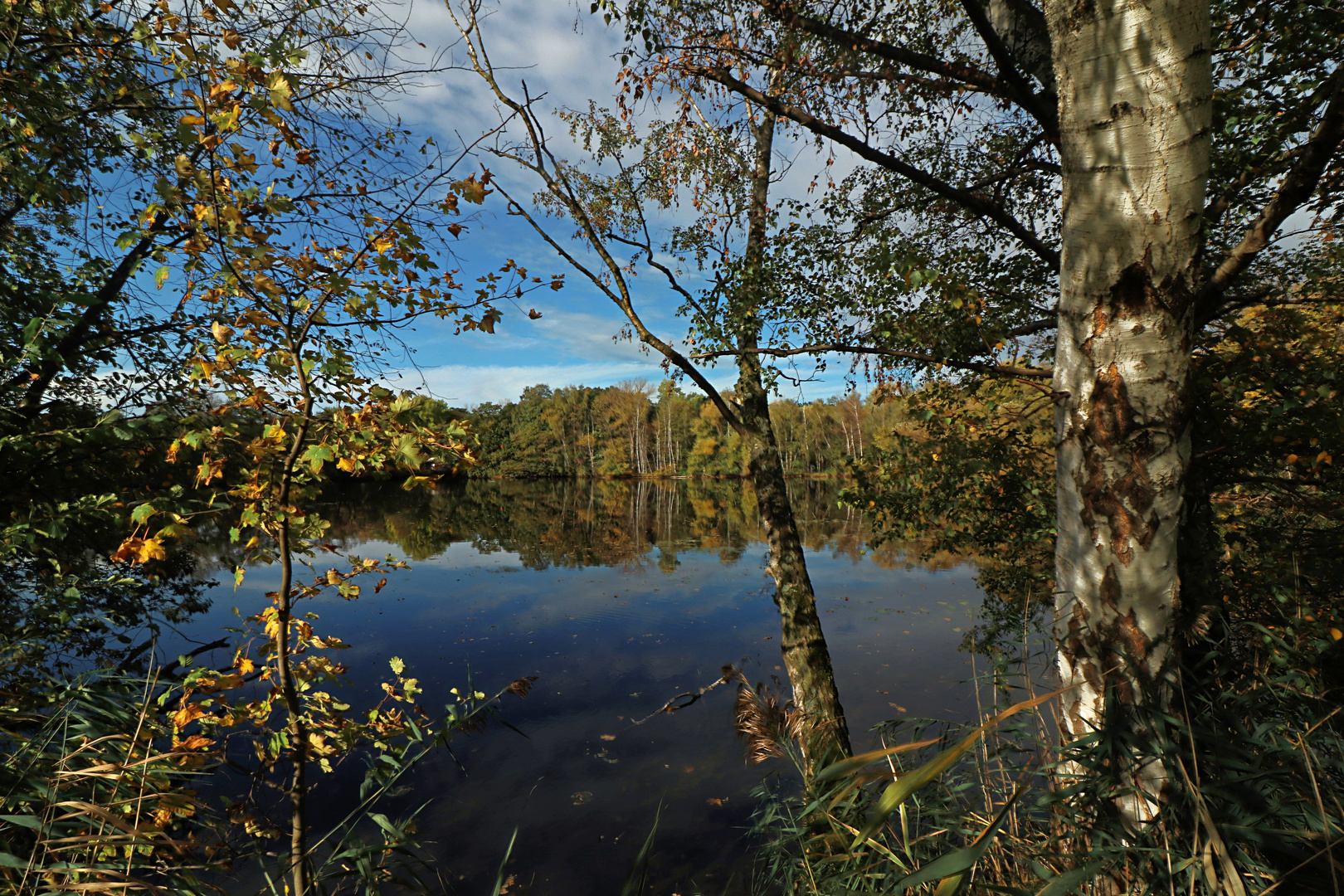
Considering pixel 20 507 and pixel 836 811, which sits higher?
pixel 20 507

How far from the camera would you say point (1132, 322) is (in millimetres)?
1619

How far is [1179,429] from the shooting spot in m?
1.61

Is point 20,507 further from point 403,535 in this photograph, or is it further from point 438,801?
point 403,535

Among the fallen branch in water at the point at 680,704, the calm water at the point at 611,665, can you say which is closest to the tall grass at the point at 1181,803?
the calm water at the point at 611,665

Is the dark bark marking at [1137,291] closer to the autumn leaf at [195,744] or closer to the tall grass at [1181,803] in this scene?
the tall grass at [1181,803]

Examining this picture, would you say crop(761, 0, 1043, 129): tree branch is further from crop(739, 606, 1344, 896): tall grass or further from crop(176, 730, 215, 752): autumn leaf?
crop(176, 730, 215, 752): autumn leaf

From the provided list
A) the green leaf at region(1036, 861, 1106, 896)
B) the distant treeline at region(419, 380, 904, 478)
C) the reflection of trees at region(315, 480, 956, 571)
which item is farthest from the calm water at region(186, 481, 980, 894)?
the distant treeline at region(419, 380, 904, 478)

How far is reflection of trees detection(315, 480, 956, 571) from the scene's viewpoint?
1862 centimetres

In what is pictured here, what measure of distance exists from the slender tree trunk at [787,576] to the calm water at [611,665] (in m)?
1.46

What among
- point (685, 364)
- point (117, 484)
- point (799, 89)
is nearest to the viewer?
point (685, 364)

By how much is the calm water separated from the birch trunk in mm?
1880

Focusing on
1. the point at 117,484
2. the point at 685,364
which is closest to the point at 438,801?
the point at 117,484

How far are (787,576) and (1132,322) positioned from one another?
10.8ft

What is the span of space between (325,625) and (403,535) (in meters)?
11.3
